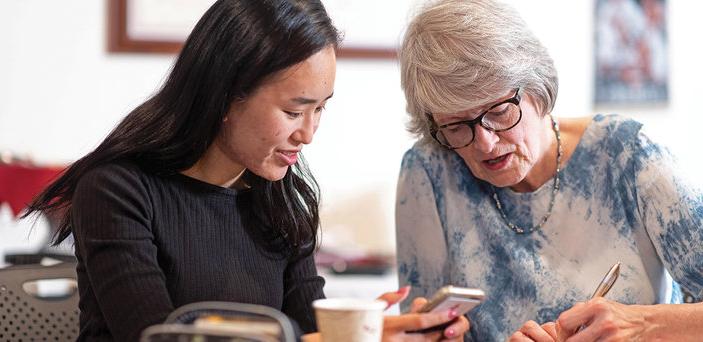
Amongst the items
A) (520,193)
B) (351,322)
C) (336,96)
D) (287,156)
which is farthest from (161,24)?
(351,322)

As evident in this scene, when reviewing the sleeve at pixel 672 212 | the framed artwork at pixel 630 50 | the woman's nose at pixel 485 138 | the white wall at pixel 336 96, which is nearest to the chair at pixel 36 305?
Answer: the woman's nose at pixel 485 138

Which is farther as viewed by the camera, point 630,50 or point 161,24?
point 630,50

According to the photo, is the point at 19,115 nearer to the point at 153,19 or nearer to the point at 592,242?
the point at 153,19

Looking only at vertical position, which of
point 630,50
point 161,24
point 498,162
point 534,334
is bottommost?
point 534,334

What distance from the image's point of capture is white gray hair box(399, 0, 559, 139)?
65.4 inches

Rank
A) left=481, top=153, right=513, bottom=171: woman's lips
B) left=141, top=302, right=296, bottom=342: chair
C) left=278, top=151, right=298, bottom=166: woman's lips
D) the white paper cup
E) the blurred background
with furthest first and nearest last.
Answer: the blurred background < left=481, top=153, right=513, bottom=171: woman's lips < left=278, top=151, right=298, bottom=166: woman's lips < the white paper cup < left=141, top=302, right=296, bottom=342: chair

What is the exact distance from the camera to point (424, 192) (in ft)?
6.25

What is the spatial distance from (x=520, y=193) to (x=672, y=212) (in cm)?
30

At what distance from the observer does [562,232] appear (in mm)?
1816

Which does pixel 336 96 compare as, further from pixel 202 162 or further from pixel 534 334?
pixel 534 334

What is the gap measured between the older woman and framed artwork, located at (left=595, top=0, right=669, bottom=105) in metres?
1.93

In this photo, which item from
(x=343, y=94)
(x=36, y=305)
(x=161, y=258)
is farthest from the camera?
(x=343, y=94)

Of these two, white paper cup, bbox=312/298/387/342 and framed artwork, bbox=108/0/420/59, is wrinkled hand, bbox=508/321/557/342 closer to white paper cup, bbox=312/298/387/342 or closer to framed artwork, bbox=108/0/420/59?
white paper cup, bbox=312/298/387/342

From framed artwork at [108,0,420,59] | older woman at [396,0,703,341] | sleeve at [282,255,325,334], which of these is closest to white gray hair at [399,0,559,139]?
older woman at [396,0,703,341]
